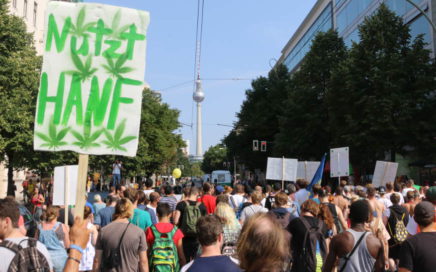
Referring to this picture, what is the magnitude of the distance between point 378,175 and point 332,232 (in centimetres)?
888

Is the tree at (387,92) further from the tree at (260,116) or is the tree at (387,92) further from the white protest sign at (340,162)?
the tree at (260,116)

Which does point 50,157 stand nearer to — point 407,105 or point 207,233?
point 407,105

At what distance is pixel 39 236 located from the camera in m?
6.28

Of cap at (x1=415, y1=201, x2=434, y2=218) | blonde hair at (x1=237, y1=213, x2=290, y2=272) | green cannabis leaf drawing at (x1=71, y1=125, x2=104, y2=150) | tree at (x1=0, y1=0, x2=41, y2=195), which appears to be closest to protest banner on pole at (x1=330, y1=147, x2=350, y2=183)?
cap at (x1=415, y1=201, x2=434, y2=218)

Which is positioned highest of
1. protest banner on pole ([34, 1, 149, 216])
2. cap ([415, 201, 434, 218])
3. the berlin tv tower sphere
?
the berlin tv tower sphere

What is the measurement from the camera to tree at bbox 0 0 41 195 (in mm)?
23797

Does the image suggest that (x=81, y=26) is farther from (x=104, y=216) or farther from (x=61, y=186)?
(x=104, y=216)

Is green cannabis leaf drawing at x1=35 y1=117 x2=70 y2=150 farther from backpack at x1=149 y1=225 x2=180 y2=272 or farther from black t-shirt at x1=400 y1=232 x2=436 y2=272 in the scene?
Result: black t-shirt at x1=400 y1=232 x2=436 y2=272

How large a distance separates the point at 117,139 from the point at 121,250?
1.37m

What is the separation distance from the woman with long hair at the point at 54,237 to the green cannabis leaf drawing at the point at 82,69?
7.91ft

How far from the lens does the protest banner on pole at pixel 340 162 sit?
16.9 metres

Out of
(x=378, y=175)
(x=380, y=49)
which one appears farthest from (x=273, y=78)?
(x=378, y=175)

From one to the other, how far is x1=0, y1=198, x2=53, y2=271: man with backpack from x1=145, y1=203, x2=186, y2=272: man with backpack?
2.38m

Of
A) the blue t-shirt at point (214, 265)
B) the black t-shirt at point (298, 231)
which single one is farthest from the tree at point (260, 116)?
the blue t-shirt at point (214, 265)
